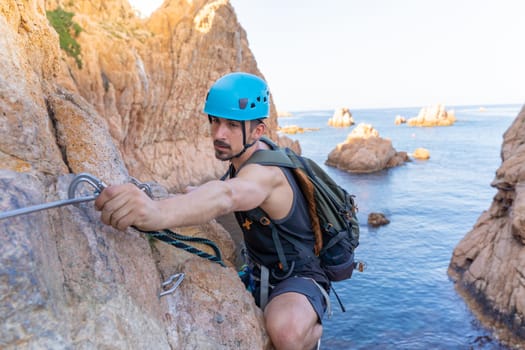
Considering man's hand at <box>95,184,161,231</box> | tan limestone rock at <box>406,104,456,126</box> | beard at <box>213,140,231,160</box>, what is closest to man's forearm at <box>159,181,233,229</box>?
man's hand at <box>95,184,161,231</box>

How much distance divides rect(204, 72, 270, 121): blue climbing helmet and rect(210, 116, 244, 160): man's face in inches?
4.0

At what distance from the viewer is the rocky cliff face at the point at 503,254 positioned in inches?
460

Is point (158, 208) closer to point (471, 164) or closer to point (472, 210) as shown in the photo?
point (472, 210)

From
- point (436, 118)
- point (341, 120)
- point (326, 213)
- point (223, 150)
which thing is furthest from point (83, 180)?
point (341, 120)

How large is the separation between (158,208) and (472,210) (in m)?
33.8

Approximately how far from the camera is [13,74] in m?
2.64

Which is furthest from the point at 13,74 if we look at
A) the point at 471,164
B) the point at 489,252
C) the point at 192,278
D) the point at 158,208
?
the point at 471,164

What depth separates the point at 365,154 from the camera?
5153cm

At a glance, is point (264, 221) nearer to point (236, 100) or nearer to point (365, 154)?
point (236, 100)

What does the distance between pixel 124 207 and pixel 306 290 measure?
203cm

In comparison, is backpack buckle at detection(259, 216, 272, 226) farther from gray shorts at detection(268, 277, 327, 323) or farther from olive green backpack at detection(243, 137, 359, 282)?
gray shorts at detection(268, 277, 327, 323)

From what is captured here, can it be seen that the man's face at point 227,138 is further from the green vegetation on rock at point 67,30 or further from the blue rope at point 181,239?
the green vegetation on rock at point 67,30

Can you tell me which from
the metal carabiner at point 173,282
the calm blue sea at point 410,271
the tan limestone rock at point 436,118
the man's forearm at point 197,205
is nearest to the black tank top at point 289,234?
the man's forearm at point 197,205

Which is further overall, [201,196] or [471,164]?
[471,164]
